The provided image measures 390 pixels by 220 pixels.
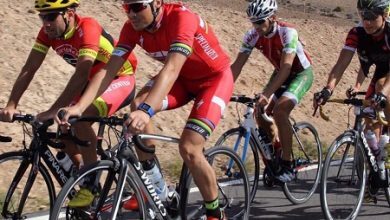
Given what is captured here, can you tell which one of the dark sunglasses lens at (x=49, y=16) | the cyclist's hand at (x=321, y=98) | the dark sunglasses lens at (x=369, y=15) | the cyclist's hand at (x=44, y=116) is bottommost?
the cyclist's hand at (x=321, y=98)

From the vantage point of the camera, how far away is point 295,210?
24.5 feet

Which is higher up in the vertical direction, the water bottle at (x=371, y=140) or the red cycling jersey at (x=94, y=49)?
the red cycling jersey at (x=94, y=49)

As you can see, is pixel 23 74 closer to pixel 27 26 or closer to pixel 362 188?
pixel 362 188

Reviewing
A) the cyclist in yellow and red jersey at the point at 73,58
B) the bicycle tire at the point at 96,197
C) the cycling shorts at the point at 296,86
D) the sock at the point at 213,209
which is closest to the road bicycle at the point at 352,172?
the cycling shorts at the point at 296,86

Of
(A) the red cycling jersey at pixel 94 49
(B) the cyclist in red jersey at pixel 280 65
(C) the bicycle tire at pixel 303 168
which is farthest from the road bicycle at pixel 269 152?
(A) the red cycling jersey at pixel 94 49

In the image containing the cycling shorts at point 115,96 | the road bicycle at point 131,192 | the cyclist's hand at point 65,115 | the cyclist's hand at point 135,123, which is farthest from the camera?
the cycling shorts at point 115,96

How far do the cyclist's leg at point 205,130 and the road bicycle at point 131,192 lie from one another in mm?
143

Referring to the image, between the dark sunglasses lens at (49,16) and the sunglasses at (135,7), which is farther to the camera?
the dark sunglasses lens at (49,16)

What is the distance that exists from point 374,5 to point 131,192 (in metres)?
3.19

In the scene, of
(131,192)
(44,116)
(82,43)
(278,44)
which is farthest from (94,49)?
(278,44)

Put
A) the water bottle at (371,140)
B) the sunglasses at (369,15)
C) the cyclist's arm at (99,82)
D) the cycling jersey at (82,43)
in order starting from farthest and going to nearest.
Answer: the water bottle at (371,140) < the sunglasses at (369,15) < the cycling jersey at (82,43) < the cyclist's arm at (99,82)

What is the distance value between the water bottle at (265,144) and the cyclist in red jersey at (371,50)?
88 centimetres

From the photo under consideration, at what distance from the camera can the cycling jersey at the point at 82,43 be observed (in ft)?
18.9

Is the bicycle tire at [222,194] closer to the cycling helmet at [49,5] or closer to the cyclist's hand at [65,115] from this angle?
the cyclist's hand at [65,115]
